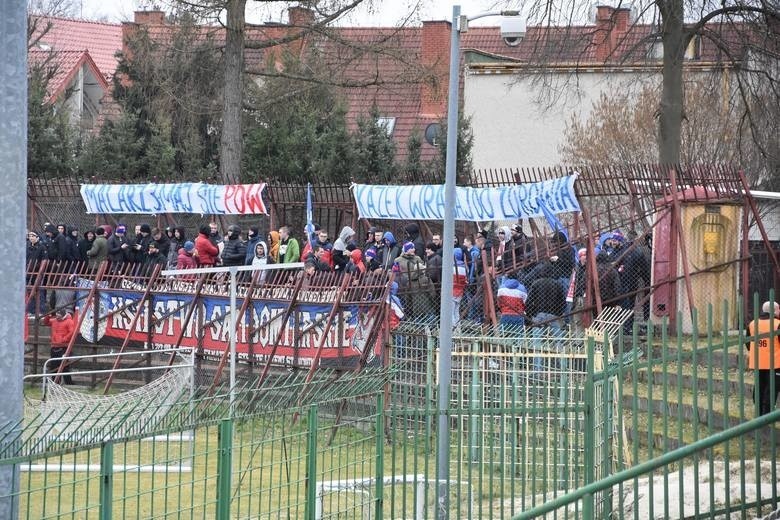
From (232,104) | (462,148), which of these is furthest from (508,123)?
(232,104)

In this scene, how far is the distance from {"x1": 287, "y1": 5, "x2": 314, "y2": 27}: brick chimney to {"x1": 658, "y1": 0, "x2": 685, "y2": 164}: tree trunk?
856 centimetres

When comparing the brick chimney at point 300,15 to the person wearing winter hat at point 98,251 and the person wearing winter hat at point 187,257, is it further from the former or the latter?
the person wearing winter hat at point 187,257

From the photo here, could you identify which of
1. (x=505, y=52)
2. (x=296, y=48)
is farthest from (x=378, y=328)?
(x=505, y=52)

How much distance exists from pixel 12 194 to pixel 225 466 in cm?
207

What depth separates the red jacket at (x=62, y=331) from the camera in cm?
2052

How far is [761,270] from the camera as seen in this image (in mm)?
21578

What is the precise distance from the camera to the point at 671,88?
25.0 metres

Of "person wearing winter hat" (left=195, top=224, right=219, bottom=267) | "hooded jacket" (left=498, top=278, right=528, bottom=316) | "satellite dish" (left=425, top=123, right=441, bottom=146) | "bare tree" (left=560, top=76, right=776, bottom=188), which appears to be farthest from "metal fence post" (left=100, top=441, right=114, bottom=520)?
"satellite dish" (left=425, top=123, right=441, bottom=146)

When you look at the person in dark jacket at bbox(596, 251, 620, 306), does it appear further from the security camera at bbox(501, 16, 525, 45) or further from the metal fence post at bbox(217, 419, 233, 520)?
the metal fence post at bbox(217, 419, 233, 520)

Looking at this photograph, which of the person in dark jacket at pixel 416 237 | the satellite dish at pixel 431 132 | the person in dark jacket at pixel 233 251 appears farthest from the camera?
the satellite dish at pixel 431 132

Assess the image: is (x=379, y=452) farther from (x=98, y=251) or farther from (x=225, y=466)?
(x=98, y=251)

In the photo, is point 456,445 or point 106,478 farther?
point 456,445

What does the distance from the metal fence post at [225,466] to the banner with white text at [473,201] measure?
11.7 m

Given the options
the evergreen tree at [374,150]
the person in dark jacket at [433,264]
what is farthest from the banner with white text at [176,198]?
the evergreen tree at [374,150]
